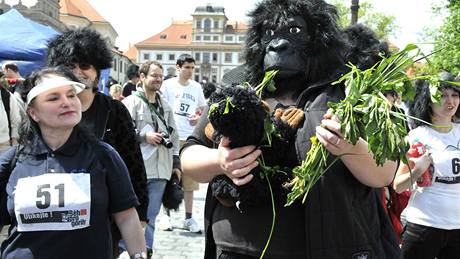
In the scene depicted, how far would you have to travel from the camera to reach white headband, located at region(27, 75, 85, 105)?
115 inches

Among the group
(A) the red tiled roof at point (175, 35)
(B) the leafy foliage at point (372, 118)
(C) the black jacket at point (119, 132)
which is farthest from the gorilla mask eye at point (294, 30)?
(A) the red tiled roof at point (175, 35)

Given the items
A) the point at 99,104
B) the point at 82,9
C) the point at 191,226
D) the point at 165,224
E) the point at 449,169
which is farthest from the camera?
the point at 82,9

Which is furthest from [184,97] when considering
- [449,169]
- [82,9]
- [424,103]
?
[82,9]

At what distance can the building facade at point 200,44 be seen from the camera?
120 metres

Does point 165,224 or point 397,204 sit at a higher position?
point 397,204

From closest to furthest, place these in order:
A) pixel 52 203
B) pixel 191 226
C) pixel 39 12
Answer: pixel 52 203 → pixel 191 226 → pixel 39 12

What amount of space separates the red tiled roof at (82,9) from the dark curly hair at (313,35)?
90313mm

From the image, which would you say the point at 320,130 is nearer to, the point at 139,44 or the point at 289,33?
the point at 289,33

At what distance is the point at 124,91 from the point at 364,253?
10.6 meters

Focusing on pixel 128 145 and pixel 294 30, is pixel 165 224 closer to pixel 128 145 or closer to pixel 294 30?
pixel 128 145

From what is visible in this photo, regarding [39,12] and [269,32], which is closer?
[269,32]

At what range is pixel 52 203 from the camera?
275 centimetres

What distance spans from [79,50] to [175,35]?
408 feet

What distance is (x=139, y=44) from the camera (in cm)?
12100
